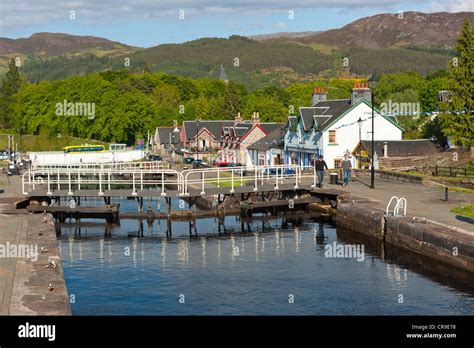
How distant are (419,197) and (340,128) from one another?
27.2 meters

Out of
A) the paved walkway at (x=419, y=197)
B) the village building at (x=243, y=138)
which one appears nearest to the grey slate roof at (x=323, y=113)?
the paved walkway at (x=419, y=197)

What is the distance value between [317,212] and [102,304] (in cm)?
2765

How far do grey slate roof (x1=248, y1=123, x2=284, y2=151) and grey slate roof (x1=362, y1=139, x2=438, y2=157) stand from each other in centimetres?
1768

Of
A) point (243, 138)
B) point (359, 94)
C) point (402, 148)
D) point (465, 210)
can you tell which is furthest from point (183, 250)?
point (243, 138)

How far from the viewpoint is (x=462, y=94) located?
74312 millimetres

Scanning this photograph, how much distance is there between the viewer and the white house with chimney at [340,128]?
73938 mm

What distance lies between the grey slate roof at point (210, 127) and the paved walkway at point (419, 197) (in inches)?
2642

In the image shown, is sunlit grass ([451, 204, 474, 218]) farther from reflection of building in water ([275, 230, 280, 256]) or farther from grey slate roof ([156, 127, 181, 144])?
grey slate roof ([156, 127, 181, 144])

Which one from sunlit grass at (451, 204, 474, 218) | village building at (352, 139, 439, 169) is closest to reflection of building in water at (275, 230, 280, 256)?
sunlit grass at (451, 204, 474, 218)

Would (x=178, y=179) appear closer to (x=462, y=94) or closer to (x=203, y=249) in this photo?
(x=203, y=249)

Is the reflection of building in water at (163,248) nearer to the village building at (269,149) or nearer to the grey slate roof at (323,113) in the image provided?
the grey slate roof at (323,113)
